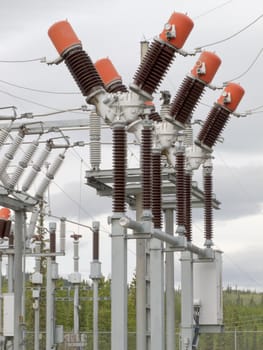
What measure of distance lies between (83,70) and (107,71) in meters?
2.05

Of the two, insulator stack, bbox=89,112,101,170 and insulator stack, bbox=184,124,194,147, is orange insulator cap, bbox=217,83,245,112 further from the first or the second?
insulator stack, bbox=89,112,101,170

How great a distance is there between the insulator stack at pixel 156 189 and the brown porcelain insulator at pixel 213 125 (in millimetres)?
2581

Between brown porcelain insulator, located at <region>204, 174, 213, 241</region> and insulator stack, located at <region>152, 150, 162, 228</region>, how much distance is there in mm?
3236

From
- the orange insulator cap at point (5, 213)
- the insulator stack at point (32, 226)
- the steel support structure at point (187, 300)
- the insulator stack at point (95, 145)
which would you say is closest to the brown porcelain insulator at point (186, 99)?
the steel support structure at point (187, 300)

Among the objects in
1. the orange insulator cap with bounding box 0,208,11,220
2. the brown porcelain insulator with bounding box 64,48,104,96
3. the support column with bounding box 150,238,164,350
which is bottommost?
the support column with bounding box 150,238,164,350

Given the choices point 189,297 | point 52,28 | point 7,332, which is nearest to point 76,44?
point 52,28

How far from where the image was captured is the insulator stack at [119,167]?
484 inches

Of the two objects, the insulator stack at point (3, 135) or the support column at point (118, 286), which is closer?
the support column at point (118, 286)

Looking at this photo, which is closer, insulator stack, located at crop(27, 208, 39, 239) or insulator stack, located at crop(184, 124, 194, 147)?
insulator stack, located at crop(184, 124, 194, 147)

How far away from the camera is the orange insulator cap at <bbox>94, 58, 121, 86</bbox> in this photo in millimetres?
14641

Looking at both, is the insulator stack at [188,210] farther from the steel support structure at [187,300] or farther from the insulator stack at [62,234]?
the insulator stack at [62,234]

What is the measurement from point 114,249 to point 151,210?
4.16ft

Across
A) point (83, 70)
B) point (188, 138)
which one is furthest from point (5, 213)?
point (83, 70)

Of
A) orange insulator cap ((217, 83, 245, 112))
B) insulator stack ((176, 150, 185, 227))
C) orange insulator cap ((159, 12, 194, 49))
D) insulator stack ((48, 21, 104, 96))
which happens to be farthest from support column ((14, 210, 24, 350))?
insulator stack ((48, 21, 104, 96))
